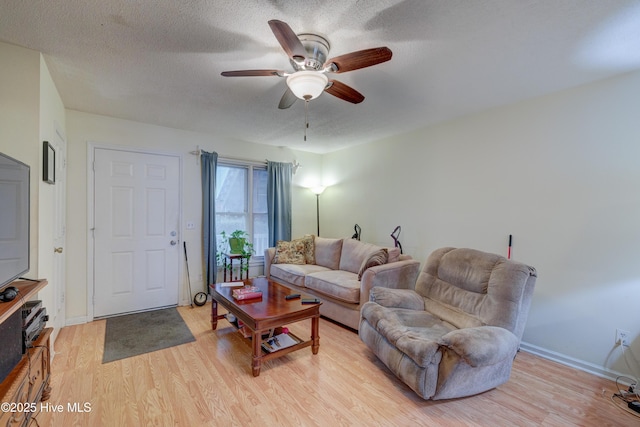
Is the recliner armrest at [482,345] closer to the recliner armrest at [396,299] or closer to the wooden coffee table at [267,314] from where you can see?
the recliner armrest at [396,299]

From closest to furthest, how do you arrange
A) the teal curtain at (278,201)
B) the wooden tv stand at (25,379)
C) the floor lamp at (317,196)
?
1. the wooden tv stand at (25,379)
2. the teal curtain at (278,201)
3. the floor lamp at (317,196)

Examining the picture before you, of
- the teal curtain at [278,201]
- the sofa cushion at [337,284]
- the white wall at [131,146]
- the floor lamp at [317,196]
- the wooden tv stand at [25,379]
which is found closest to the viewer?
the wooden tv stand at [25,379]

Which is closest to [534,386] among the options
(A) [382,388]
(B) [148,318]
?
(A) [382,388]

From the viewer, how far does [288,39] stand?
4.73 ft

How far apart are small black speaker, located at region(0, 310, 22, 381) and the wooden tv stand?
41mm

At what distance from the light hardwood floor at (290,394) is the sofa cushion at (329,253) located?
157 cm

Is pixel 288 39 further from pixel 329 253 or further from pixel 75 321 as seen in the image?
pixel 75 321

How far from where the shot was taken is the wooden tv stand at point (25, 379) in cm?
131

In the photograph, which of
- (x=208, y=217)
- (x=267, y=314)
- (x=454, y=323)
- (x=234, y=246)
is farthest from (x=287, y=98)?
(x=234, y=246)

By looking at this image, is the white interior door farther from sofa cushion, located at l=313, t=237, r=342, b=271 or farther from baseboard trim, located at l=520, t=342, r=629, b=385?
baseboard trim, located at l=520, t=342, r=629, b=385

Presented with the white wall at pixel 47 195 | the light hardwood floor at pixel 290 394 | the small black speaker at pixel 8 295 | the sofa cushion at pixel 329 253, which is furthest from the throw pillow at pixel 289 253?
the small black speaker at pixel 8 295

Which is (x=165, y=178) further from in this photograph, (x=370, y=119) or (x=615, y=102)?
(x=615, y=102)

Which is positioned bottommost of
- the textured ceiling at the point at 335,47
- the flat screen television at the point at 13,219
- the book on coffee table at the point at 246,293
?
the book on coffee table at the point at 246,293

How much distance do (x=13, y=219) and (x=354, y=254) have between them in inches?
127
